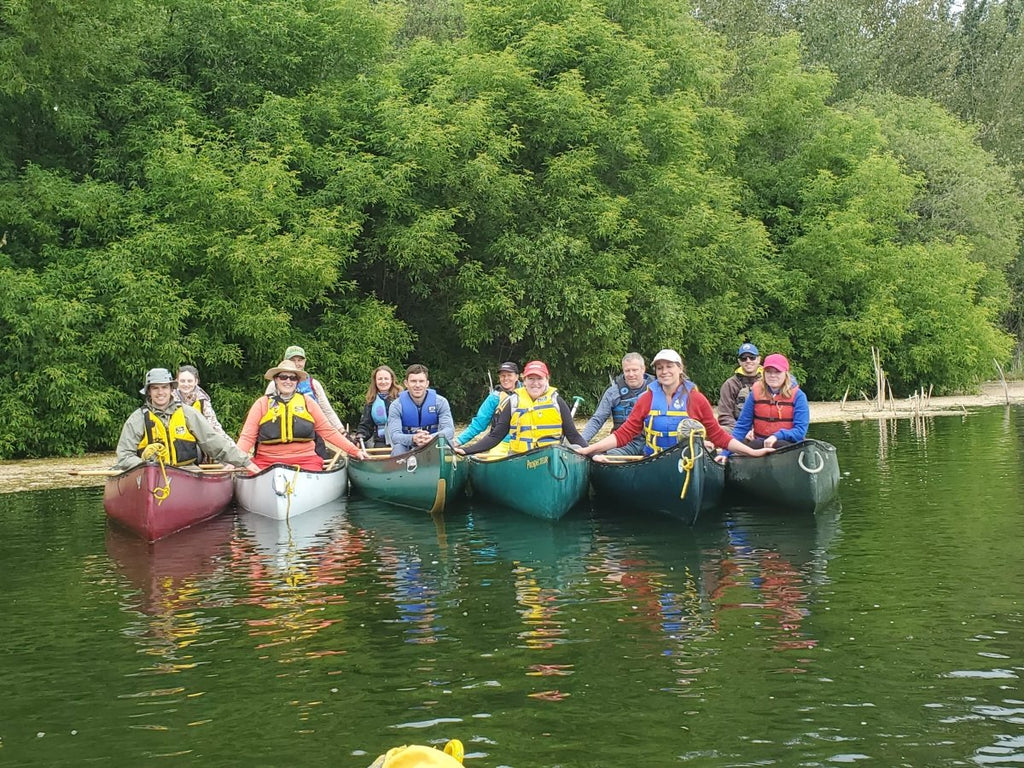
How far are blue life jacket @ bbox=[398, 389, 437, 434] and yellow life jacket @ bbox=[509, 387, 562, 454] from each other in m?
1.44

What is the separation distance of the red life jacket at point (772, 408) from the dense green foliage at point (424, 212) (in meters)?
10.8

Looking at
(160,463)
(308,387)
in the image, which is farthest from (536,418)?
(160,463)

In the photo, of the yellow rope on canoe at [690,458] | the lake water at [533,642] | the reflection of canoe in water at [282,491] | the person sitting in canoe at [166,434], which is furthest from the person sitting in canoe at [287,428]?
the yellow rope on canoe at [690,458]

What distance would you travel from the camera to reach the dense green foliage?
19.4m

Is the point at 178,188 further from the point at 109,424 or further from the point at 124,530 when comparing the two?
the point at 124,530

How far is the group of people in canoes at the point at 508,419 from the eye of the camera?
1086 centimetres

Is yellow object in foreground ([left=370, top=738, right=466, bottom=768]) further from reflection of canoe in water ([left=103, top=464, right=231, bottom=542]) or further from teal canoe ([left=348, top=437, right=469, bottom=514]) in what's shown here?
teal canoe ([left=348, top=437, right=469, bottom=514])

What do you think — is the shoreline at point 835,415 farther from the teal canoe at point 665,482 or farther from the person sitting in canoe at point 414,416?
the teal canoe at point 665,482

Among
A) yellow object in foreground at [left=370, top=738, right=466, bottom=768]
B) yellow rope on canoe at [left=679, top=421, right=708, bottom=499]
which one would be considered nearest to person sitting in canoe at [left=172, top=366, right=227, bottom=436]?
yellow rope on canoe at [left=679, top=421, right=708, bottom=499]

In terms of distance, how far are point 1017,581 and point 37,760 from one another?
229 inches

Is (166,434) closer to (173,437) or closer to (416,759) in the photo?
(173,437)

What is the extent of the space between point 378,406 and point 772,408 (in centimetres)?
478

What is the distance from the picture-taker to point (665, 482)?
34.8ft

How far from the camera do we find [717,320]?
90.3 feet
